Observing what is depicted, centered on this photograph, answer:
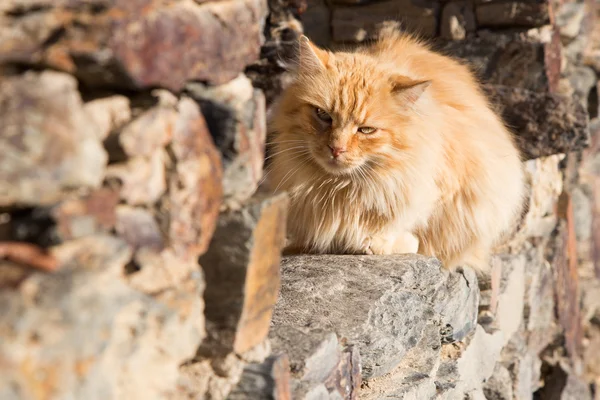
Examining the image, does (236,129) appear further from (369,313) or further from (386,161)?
(386,161)

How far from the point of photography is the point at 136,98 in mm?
1123

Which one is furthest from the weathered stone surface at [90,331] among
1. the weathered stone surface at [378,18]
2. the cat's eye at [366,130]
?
the weathered stone surface at [378,18]

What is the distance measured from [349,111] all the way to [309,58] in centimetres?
27

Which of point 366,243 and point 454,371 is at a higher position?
point 366,243

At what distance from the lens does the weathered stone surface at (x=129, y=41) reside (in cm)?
97

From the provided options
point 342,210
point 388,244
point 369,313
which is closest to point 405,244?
point 388,244

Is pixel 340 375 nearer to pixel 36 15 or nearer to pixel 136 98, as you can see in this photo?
pixel 136 98

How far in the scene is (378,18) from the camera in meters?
3.85

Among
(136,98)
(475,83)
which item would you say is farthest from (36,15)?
(475,83)

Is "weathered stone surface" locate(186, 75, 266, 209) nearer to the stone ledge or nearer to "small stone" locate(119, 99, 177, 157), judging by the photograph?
"small stone" locate(119, 99, 177, 157)

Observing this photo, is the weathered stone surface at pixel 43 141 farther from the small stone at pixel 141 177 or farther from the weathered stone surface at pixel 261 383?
the weathered stone surface at pixel 261 383

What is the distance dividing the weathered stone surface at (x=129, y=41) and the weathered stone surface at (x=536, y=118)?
105 inches

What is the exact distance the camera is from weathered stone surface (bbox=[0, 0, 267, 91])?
97 centimetres

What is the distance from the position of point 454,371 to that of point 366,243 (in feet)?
1.90
